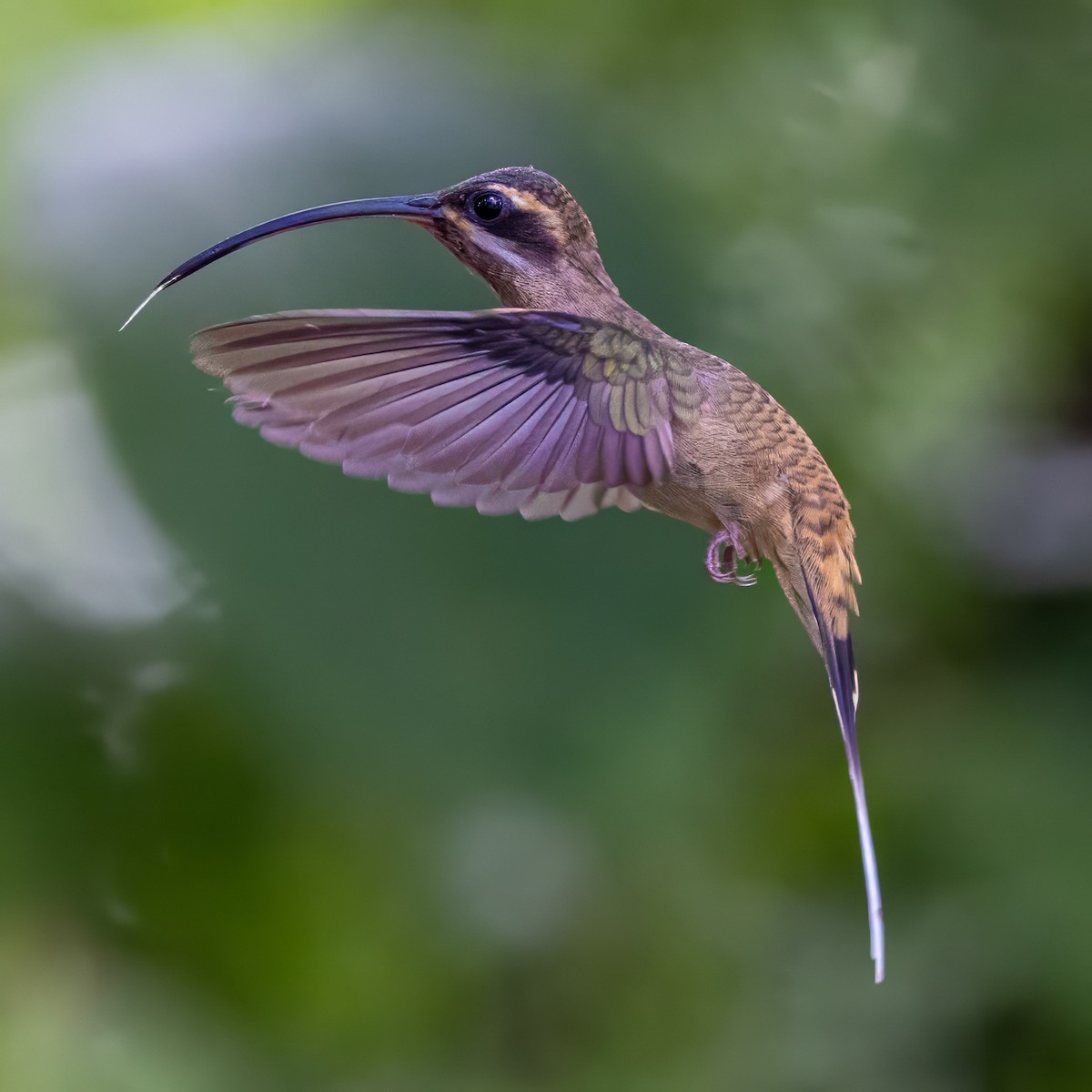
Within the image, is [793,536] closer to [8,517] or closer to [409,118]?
[409,118]

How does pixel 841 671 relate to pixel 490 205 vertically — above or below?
below

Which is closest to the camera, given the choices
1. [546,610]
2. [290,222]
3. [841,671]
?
[290,222]

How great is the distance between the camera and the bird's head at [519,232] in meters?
0.85

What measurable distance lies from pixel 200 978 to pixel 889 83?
176 centimetres

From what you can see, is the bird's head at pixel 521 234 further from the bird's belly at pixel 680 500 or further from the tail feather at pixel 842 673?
the tail feather at pixel 842 673

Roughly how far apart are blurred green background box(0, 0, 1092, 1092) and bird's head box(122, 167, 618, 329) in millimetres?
538

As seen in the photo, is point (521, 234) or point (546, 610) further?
point (546, 610)

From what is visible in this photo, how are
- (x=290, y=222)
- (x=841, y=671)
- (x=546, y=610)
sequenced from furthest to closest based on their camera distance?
(x=546, y=610) → (x=841, y=671) → (x=290, y=222)

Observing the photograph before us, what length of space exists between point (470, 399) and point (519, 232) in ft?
0.48

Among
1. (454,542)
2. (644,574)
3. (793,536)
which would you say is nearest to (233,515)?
(454,542)

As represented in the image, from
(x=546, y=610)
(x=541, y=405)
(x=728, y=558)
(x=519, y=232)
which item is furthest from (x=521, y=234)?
(x=546, y=610)

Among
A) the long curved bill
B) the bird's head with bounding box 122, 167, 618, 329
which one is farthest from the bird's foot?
the long curved bill

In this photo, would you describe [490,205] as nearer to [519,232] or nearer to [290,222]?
[519,232]

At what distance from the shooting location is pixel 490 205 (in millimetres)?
849
